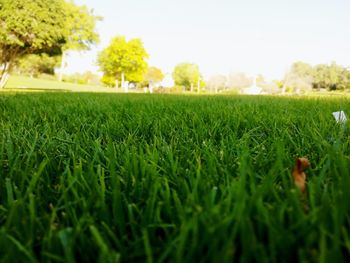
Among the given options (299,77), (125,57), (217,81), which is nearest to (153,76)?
(217,81)

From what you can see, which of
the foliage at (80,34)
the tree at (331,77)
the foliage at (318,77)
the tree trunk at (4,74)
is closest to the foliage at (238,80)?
the foliage at (318,77)

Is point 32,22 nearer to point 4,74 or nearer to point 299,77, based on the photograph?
point 4,74

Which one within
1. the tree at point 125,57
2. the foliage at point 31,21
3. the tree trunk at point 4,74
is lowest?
the tree trunk at point 4,74

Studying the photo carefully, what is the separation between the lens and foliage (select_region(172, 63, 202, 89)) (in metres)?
73.4

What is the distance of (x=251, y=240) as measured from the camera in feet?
1.29

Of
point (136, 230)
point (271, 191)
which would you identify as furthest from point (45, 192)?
point (271, 191)

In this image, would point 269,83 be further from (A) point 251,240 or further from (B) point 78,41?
(A) point 251,240

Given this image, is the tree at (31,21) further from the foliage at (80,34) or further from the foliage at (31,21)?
the foliage at (80,34)

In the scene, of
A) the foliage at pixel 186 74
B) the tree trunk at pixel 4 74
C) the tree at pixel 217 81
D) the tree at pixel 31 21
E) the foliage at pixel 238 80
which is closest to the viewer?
the tree at pixel 31 21

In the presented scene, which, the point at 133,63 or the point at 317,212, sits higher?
the point at 133,63

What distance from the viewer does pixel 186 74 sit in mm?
76875

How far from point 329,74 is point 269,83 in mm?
15347

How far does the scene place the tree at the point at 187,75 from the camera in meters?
73.4

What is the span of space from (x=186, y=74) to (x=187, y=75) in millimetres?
773
